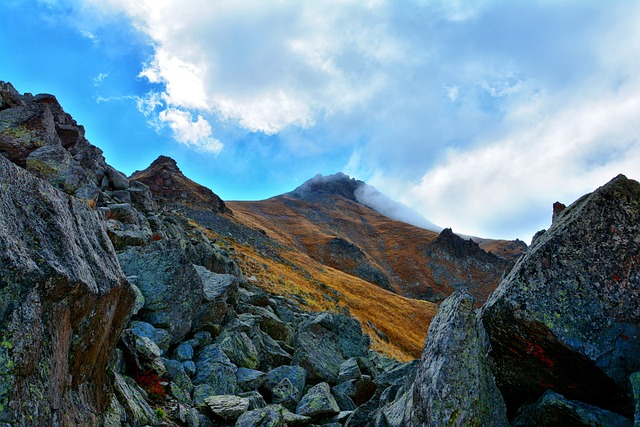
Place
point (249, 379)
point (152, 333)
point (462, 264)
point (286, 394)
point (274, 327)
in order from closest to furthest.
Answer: point (152, 333) < point (286, 394) < point (249, 379) < point (274, 327) < point (462, 264)

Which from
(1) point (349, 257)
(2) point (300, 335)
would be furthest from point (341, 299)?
(1) point (349, 257)

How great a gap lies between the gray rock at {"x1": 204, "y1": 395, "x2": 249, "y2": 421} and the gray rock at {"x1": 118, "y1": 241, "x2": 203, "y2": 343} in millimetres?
3599

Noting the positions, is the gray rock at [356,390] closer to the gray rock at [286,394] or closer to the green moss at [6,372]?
the gray rock at [286,394]

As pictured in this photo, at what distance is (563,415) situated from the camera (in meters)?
6.79

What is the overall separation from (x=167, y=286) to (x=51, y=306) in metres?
8.21

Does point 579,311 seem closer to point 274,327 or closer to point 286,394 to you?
point 286,394

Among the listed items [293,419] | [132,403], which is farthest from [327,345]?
[132,403]

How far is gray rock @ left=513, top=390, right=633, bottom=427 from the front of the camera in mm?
6348

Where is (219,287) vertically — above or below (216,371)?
above

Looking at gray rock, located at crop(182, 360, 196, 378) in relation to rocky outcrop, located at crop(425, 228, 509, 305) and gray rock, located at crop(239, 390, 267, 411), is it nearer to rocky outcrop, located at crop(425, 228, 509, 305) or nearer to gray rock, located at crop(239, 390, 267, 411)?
gray rock, located at crop(239, 390, 267, 411)

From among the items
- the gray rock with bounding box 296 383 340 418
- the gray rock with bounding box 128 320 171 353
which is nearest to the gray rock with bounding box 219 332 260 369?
the gray rock with bounding box 128 320 171 353

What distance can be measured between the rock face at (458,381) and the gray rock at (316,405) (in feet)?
16.1

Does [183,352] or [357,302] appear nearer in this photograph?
[183,352]

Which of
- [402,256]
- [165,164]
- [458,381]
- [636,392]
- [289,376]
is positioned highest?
[165,164]
